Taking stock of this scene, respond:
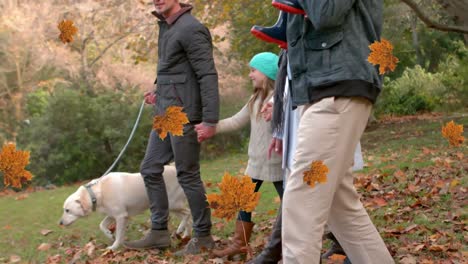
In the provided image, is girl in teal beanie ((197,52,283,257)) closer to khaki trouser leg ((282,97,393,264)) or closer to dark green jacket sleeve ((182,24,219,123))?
dark green jacket sleeve ((182,24,219,123))

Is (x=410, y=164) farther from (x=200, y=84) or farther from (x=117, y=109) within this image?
(x=117, y=109)

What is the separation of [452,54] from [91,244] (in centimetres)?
2638

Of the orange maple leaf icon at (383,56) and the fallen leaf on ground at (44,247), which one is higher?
the orange maple leaf icon at (383,56)

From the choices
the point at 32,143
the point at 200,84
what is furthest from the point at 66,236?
the point at 32,143

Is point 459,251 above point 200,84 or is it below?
below

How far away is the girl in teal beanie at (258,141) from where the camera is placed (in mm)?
5496

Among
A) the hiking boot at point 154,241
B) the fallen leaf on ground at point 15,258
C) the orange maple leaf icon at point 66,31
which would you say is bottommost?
the fallen leaf on ground at point 15,258

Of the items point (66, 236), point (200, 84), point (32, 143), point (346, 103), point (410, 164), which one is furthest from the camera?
point (32, 143)

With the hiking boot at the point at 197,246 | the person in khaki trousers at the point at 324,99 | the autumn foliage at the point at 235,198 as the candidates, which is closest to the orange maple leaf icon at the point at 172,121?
the autumn foliage at the point at 235,198

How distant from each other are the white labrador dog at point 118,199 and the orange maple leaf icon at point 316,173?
3.35 m

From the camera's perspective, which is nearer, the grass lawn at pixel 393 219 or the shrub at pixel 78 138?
the grass lawn at pixel 393 219

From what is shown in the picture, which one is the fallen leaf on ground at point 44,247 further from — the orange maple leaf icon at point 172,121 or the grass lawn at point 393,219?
the orange maple leaf icon at point 172,121

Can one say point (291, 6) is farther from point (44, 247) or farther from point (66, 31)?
point (44, 247)

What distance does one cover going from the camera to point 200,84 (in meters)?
5.66
